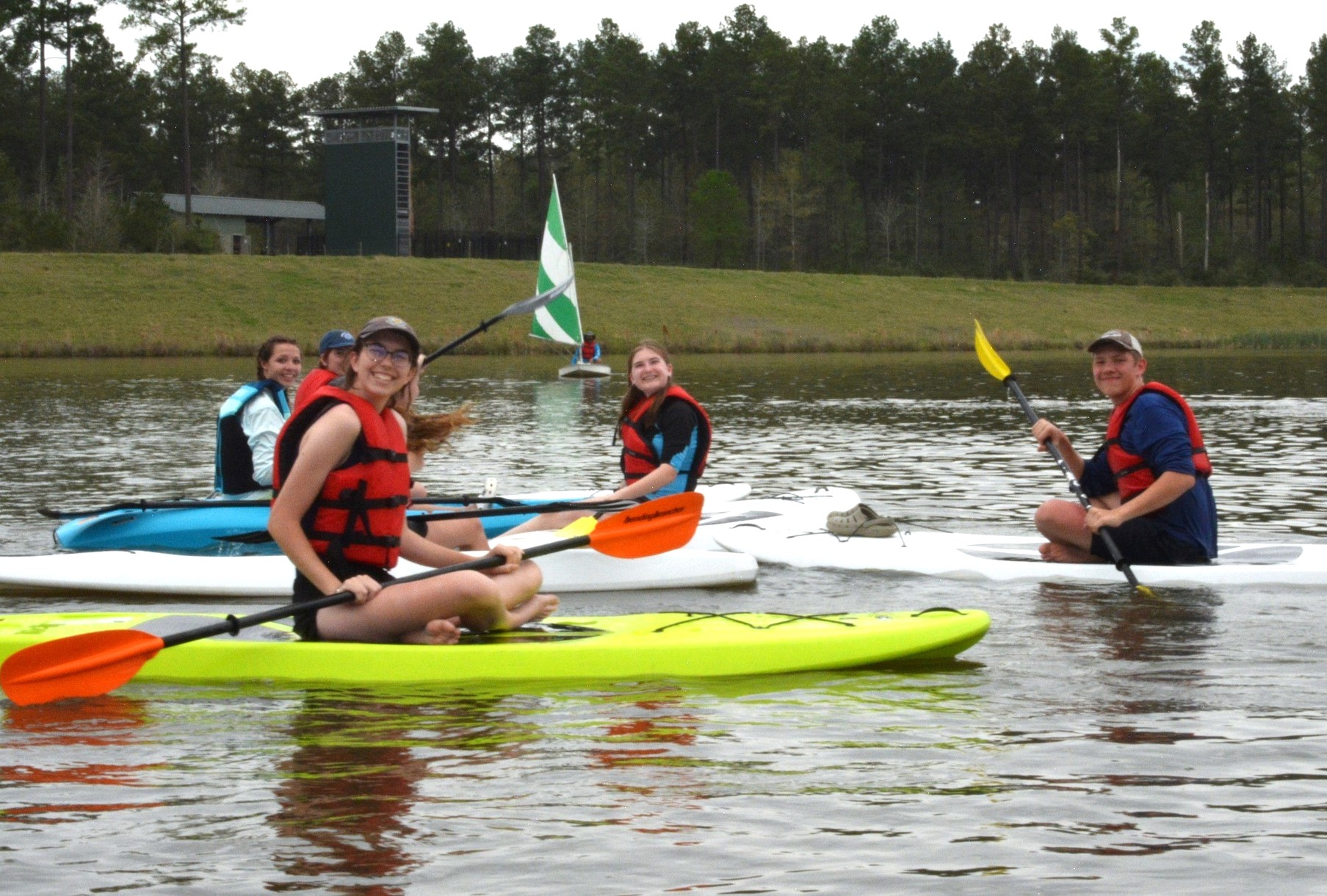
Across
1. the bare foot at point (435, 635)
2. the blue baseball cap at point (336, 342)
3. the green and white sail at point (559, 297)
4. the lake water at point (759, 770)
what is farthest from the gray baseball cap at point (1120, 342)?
the green and white sail at point (559, 297)

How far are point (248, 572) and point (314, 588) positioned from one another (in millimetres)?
2236

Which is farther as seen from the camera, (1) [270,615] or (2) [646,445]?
(2) [646,445]

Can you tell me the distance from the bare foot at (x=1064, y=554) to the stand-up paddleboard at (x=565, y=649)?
1756mm

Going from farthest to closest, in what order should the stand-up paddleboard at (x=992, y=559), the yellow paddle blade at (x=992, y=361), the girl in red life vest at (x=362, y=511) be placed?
the yellow paddle blade at (x=992, y=361) < the stand-up paddleboard at (x=992, y=559) < the girl in red life vest at (x=362, y=511)

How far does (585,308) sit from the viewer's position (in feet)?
129

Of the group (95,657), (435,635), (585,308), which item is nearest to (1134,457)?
(435,635)

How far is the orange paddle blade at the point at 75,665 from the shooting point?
4715 mm

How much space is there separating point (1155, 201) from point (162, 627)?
210 feet

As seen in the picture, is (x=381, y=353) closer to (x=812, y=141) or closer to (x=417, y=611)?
(x=417, y=611)

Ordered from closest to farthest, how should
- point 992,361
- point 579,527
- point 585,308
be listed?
point 579,527 < point 992,361 < point 585,308

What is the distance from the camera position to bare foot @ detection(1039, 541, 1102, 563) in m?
6.97

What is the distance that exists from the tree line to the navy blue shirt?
161 ft

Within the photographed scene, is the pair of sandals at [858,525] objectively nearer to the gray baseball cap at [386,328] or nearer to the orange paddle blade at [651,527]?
the orange paddle blade at [651,527]

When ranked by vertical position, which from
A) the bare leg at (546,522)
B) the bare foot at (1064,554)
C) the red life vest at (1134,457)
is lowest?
the bare foot at (1064,554)
